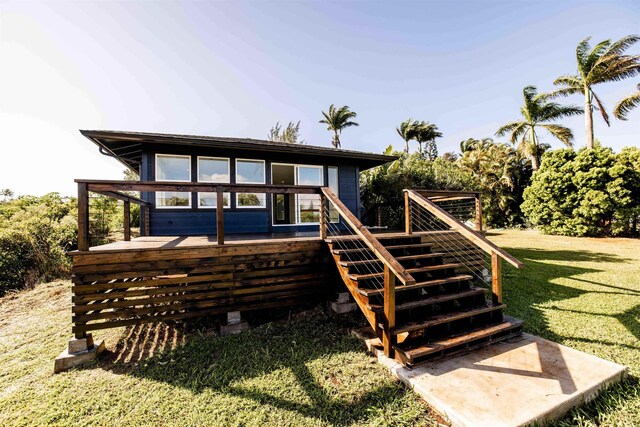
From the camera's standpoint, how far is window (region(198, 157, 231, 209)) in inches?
267

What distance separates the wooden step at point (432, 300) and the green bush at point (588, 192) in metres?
14.9

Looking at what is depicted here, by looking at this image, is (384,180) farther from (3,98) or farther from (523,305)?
(3,98)

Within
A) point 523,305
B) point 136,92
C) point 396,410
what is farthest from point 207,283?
point 136,92

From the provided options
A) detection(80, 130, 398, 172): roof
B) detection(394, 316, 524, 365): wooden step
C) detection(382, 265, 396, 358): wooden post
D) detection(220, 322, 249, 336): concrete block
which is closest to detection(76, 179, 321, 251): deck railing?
detection(220, 322, 249, 336): concrete block

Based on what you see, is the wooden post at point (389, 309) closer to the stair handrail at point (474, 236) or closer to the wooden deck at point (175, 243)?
the stair handrail at point (474, 236)

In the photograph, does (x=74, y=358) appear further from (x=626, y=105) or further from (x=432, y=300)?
(x=626, y=105)

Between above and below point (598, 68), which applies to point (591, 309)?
below

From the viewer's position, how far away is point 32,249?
25.5 ft

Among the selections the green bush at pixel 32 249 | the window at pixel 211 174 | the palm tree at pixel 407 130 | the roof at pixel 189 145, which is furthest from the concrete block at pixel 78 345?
the palm tree at pixel 407 130

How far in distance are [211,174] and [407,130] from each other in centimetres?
2674

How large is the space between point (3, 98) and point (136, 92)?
4.45 m

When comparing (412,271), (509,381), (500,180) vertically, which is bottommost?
(509,381)

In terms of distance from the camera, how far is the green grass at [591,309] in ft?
7.05

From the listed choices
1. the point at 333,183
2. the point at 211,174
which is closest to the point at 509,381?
the point at 333,183
